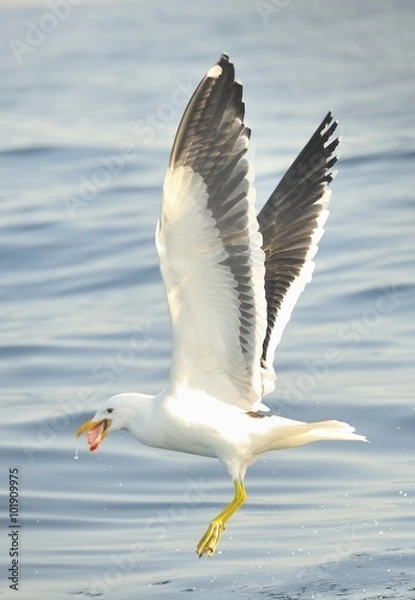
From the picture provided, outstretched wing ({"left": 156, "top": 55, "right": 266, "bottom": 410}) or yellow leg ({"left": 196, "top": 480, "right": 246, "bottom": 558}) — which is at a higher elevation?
outstretched wing ({"left": 156, "top": 55, "right": 266, "bottom": 410})

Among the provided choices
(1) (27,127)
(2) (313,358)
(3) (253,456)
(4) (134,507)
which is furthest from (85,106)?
(3) (253,456)

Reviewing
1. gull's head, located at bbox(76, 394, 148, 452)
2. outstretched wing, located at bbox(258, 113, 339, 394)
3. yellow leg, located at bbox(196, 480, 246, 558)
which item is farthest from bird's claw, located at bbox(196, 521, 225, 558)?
outstretched wing, located at bbox(258, 113, 339, 394)

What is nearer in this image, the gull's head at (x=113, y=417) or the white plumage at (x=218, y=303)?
the white plumage at (x=218, y=303)

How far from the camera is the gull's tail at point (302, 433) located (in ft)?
27.3

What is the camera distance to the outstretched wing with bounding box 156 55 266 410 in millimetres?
7688

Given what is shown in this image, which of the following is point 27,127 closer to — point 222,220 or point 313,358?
point 313,358

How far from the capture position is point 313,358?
14383 millimetres

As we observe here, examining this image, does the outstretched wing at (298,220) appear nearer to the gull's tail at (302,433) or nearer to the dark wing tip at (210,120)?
the gull's tail at (302,433)

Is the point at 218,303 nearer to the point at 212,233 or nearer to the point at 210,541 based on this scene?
the point at 212,233

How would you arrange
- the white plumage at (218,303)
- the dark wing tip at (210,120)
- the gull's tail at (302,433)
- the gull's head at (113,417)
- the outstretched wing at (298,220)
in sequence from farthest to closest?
the outstretched wing at (298,220), the gull's head at (113,417), the gull's tail at (302,433), the white plumage at (218,303), the dark wing tip at (210,120)

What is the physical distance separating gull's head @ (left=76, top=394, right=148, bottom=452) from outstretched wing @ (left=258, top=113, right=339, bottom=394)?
4.04ft

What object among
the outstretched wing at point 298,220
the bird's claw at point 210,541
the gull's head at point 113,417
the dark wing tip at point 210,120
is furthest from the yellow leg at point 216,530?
Answer: the dark wing tip at point 210,120

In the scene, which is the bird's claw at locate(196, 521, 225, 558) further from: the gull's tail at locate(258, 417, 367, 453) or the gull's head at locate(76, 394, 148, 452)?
the gull's head at locate(76, 394, 148, 452)

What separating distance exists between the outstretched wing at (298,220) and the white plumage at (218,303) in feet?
0.03
